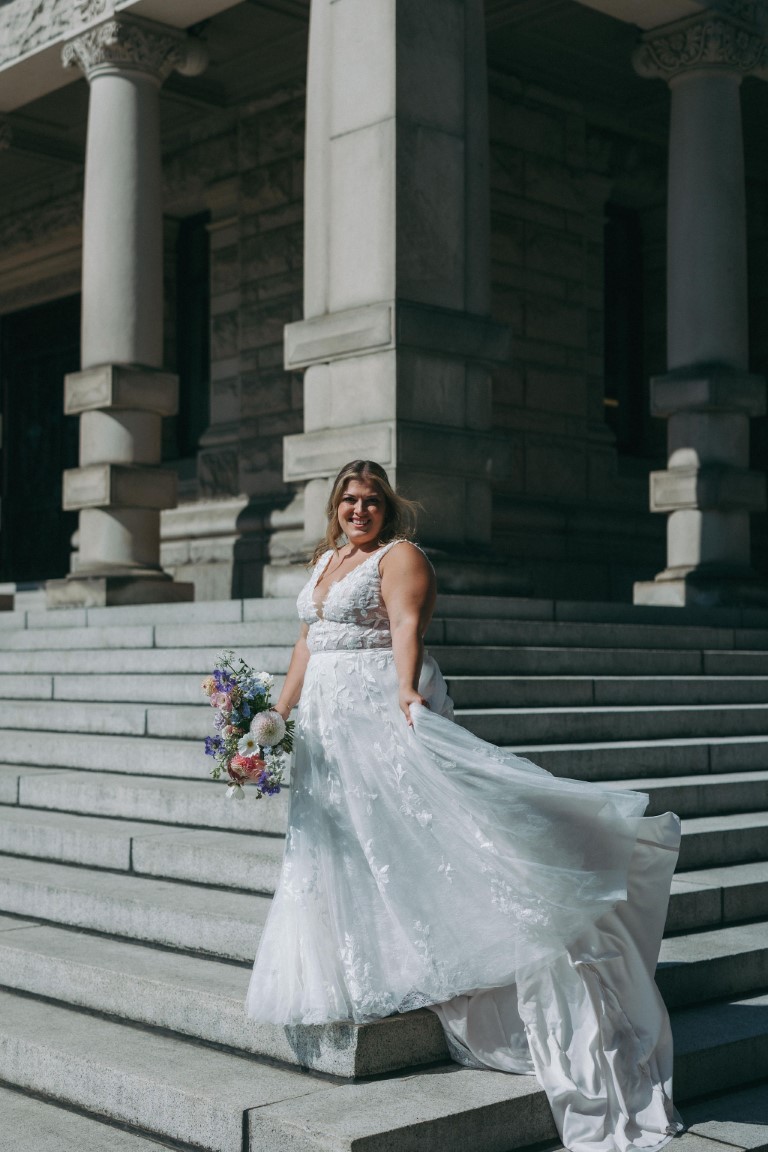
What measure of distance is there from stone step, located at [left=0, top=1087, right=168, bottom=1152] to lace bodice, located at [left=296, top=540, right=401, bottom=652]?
5.78 ft

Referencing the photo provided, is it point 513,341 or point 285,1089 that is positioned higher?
point 513,341

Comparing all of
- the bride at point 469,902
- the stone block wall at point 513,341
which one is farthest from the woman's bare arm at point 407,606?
the stone block wall at point 513,341

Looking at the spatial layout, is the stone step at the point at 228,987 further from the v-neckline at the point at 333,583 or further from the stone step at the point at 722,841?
the v-neckline at the point at 333,583

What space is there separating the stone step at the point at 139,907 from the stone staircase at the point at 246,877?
0.01 meters

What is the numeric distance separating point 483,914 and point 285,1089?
33.0 inches

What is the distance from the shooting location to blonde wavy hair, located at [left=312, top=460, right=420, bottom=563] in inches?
213

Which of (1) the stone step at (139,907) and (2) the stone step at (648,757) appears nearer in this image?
(1) the stone step at (139,907)

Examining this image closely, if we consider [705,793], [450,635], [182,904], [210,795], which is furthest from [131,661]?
[705,793]

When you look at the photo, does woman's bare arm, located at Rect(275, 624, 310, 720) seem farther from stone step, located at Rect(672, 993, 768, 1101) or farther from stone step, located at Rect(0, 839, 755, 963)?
stone step, located at Rect(672, 993, 768, 1101)

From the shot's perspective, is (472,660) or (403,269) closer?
(472,660)

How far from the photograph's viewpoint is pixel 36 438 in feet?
66.7

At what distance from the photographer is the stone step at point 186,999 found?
193 inches

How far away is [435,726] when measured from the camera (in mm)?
5109

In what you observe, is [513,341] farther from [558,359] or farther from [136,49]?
[136,49]
